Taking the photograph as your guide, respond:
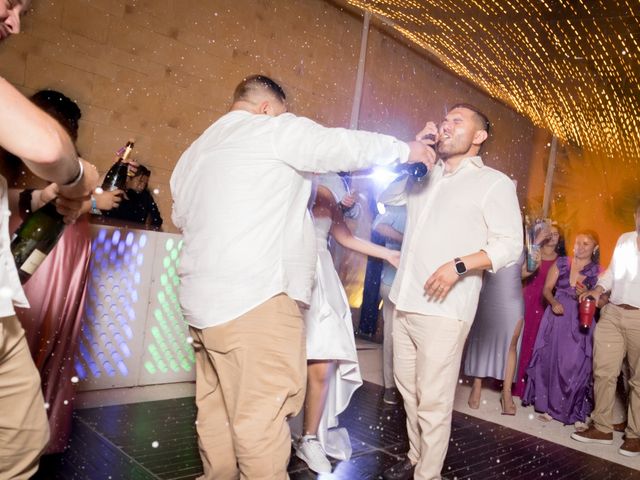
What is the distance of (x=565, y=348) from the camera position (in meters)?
4.26

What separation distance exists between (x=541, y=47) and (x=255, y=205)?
5539 mm

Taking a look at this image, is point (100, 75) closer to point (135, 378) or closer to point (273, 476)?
point (135, 378)

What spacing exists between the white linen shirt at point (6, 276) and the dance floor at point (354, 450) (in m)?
1.38

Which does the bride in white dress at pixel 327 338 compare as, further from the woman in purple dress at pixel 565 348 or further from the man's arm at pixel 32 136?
the woman in purple dress at pixel 565 348

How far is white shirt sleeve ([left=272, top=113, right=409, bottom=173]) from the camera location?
5.24 feet

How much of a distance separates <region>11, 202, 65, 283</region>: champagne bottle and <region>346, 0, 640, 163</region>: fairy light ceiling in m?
4.62

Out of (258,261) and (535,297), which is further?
(535,297)

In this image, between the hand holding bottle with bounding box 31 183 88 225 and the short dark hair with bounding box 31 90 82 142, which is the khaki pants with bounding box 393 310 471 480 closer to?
the hand holding bottle with bounding box 31 183 88 225

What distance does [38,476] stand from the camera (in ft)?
7.13

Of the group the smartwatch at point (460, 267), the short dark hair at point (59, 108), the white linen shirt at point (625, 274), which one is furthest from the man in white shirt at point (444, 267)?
the white linen shirt at point (625, 274)

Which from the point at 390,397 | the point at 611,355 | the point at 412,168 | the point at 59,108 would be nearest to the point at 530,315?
the point at 611,355

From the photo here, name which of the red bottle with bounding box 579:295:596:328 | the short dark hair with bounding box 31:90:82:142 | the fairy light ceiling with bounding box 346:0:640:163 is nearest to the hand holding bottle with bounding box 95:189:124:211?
the short dark hair with bounding box 31:90:82:142

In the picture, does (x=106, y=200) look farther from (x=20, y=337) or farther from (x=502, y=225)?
(x=502, y=225)

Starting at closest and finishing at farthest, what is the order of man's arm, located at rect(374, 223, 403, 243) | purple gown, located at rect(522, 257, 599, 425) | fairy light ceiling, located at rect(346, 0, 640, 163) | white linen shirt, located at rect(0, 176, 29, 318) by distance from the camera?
white linen shirt, located at rect(0, 176, 29, 318) → man's arm, located at rect(374, 223, 403, 243) → purple gown, located at rect(522, 257, 599, 425) → fairy light ceiling, located at rect(346, 0, 640, 163)
